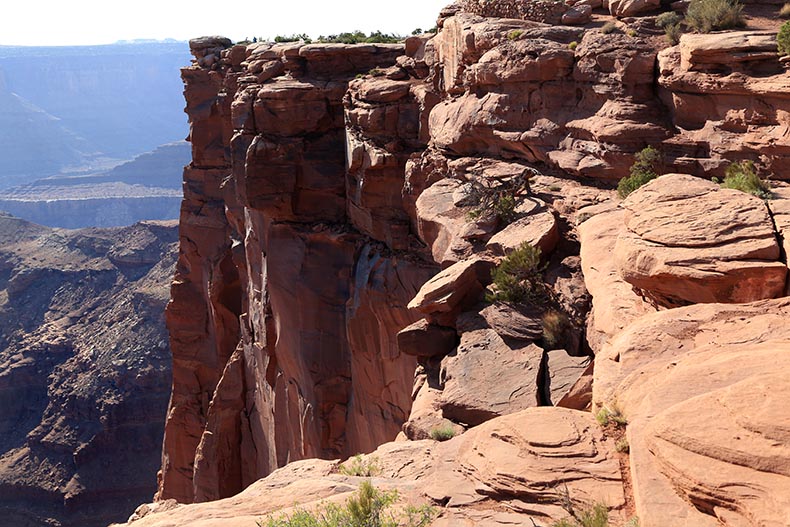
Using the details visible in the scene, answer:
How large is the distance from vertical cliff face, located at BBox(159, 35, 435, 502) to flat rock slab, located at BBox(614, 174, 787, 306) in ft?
42.0

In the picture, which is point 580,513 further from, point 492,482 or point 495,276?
point 495,276

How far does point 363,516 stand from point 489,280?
7.51 meters

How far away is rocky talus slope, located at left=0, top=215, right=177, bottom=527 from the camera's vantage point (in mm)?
51594

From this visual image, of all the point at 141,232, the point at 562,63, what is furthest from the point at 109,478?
the point at 562,63

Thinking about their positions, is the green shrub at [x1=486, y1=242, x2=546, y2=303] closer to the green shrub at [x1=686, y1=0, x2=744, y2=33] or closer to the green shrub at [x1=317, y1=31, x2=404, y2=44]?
the green shrub at [x1=686, y1=0, x2=744, y2=33]

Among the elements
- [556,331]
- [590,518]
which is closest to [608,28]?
[556,331]

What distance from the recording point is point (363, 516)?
7645 millimetres

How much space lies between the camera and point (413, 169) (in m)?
22.4

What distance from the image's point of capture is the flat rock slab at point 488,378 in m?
11.8

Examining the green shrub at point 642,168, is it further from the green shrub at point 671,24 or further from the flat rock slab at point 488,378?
the flat rock slab at point 488,378

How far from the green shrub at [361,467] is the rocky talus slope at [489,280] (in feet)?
0.64

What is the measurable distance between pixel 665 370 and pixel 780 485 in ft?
6.98

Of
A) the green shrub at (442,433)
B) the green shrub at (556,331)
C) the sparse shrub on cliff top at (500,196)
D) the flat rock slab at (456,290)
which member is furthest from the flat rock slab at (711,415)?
the sparse shrub on cliff top at (500,196)

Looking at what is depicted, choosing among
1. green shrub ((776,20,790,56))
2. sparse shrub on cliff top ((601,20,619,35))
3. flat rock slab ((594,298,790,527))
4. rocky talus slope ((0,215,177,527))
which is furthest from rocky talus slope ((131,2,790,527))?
rocky talus slope ((0,215,177,527))
